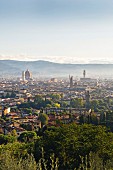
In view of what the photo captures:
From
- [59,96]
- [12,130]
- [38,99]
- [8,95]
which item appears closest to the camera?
[12,130]

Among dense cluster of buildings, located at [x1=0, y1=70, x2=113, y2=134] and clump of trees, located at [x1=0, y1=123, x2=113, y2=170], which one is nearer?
clump of trees, located at [x1=0, y1=123, x2=113, y2=170]

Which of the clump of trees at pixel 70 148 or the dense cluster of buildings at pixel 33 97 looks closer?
the clump of trees at pixel 70 148

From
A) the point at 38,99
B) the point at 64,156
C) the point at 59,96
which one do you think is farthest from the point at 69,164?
the point at 59,96

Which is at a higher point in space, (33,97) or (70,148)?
(70,148)

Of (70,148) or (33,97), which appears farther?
(33,97)

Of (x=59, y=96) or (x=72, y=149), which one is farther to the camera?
(x=59, y=96)

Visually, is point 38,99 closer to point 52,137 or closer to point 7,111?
point 7,111

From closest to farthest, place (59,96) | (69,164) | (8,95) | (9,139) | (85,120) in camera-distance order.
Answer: (69,164) < (9,139) < (85,120) < (59,96) < (8,95)

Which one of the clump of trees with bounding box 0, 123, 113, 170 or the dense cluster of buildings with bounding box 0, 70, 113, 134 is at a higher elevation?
the clump of trees with bounding box 0, 123, 113, 170

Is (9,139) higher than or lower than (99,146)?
lower

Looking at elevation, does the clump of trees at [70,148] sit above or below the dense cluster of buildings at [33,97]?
above
